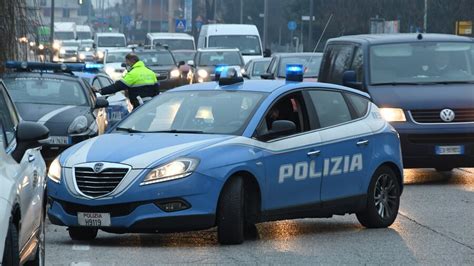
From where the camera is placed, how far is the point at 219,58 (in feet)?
129

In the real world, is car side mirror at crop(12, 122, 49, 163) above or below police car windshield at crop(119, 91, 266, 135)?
above

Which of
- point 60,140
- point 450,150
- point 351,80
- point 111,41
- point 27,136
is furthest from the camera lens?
point 111,41

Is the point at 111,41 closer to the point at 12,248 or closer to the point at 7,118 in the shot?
the point at 7,118

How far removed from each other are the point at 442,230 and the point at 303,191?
152 centimetres

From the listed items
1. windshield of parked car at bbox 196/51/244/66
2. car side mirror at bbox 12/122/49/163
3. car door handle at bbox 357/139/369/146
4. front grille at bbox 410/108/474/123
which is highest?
car side mirror at bbox 12/122/49/163

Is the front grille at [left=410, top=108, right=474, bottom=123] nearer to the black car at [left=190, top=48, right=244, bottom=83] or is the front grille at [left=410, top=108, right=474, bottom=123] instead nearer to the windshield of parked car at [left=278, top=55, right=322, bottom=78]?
the windshield of parked car at [left=278, top=55, right=322, bottom=78]

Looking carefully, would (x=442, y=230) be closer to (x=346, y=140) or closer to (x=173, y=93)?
(x=346, y=140)

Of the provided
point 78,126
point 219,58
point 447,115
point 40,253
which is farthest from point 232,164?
point 219,58

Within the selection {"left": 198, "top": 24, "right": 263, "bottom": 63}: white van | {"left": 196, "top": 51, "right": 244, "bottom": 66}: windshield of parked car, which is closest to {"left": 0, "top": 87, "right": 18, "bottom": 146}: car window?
{"left": 196, "top": 51, "right": 244, "bottom": 66}: windshield of parked car

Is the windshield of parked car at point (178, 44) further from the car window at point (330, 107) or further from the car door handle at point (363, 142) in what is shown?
the car door handle at point (363, 142)

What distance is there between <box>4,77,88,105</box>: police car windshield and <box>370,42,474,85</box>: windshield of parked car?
4173mm

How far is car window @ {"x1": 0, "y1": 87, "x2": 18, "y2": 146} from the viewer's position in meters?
8.30

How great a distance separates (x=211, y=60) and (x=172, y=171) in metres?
29.2

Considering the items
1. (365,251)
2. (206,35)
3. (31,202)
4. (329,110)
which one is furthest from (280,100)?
(206,35)
